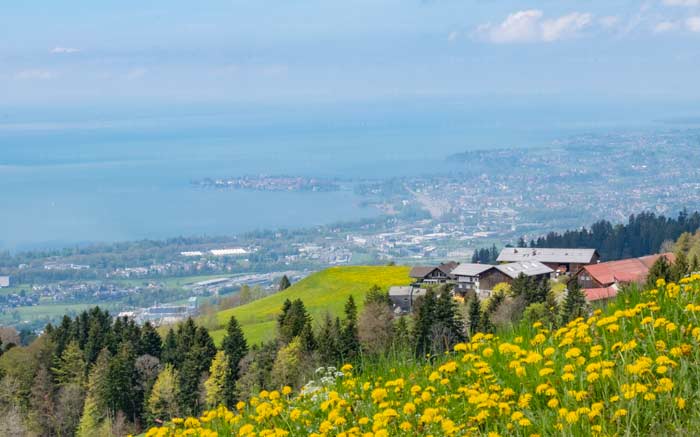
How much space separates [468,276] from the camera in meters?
55.7

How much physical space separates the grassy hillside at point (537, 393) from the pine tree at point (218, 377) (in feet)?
76.1

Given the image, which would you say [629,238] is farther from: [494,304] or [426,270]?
[494,304]

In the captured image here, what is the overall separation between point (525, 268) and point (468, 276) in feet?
12.9

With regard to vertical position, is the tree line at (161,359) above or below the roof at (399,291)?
above

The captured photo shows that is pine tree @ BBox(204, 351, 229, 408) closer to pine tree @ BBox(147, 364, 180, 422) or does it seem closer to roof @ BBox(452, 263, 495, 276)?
pine tree @ BBox(147, 364, 180, 422)

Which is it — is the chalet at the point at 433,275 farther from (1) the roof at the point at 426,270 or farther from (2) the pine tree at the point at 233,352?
(2) the pine tree at the point at 233,352

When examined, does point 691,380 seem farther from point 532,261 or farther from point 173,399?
point 532,261

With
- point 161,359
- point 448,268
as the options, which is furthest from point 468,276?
point 161,359

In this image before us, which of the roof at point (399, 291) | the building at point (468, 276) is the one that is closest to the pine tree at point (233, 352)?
the roof at point (399, 291)

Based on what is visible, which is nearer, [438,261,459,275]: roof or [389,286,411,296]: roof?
[389,286,411,296]: roof

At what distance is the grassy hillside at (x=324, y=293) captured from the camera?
184 feet

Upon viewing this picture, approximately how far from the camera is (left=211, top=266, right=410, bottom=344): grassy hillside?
184 feet

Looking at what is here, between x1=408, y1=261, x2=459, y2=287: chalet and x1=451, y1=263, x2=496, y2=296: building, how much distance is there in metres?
1.16

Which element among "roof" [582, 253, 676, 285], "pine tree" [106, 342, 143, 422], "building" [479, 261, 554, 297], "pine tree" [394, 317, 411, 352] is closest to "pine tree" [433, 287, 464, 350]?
"pine tree" [394, 317, 411, 352]
